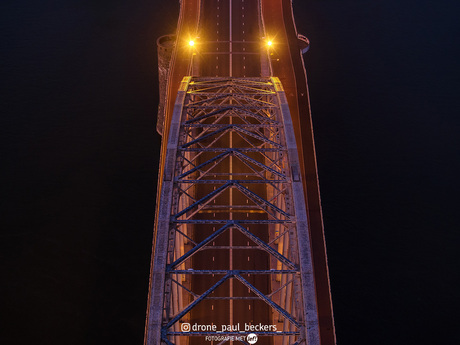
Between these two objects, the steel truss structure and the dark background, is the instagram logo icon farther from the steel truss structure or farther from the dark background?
the dark background

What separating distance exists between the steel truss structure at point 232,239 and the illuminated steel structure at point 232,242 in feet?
0.26

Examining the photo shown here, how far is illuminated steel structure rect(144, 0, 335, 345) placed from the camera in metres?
24.7

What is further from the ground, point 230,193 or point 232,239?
point 230,193

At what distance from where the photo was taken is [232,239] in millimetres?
44812

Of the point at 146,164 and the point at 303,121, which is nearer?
the point at 303,121

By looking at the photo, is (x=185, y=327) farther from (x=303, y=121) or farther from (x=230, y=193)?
(x=303, y=121)

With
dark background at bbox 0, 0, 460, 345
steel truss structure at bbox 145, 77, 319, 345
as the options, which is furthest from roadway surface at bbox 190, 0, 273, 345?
dark background at bbox 0, 0, 460, 345

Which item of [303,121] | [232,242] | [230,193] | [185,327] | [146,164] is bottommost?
[185,327]

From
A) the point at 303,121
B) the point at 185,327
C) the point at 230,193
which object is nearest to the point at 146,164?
the point at 230,193

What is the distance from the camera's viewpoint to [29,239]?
161 ft

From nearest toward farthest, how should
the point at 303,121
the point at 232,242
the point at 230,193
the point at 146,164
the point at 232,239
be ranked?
the point at 232,242 < the point at 232,239 < the point at 230,193 < the point at 303,121 < the point at 146,164

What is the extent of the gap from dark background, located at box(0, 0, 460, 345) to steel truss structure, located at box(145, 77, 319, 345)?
311 inches

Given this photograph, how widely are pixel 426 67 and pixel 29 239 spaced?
71.1 metres

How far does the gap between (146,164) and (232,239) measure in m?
19.3
